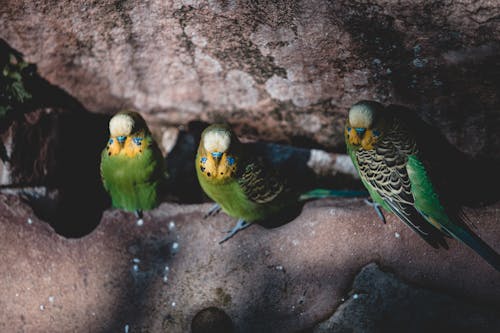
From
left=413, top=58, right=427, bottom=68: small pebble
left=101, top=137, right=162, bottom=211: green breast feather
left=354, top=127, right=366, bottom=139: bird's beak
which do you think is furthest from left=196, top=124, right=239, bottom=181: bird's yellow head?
left=413, top=58, right=427, bottom=68: small pebble

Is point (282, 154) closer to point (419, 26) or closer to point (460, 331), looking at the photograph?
point (419, 26)

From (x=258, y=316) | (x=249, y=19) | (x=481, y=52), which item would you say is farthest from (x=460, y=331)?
(x=249, y=19)

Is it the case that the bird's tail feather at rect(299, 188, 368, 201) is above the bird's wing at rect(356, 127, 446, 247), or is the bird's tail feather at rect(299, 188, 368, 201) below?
below

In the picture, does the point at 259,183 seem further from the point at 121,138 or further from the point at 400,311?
the point at 400,311

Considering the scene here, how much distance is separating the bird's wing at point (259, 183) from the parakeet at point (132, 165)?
0.56 meters

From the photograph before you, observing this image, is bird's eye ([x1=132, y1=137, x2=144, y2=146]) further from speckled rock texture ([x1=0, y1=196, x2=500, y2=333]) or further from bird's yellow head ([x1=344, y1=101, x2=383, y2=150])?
bird's yellow head ([x1=344, y1=101, x2=383, y2=150])

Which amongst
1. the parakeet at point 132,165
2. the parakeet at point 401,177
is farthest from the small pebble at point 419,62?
the parakeet at point 132,165

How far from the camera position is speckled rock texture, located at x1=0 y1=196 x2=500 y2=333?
293 cm

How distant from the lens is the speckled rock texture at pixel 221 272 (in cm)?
293

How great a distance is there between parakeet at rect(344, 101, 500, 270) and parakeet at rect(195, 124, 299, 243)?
0.50 meters

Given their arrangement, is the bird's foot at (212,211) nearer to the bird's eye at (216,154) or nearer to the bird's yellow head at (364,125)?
the bird's eye at (216,154)

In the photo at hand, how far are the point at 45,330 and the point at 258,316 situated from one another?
1.23 m

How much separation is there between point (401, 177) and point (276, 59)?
3.28 feet

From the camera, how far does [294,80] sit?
326cm
